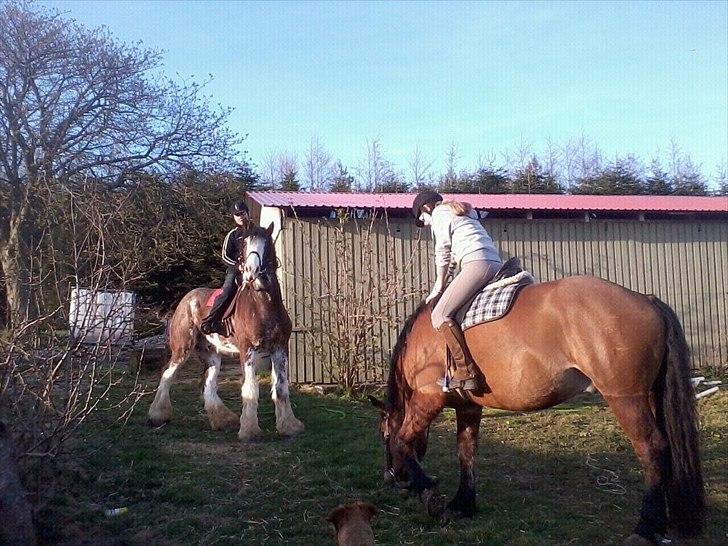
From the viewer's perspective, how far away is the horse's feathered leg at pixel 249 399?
7.43m

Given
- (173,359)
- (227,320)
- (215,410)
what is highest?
(227,320)

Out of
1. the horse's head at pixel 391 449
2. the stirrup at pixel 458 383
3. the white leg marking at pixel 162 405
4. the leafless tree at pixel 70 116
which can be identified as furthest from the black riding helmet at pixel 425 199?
the leafless tree at pixel 70 116

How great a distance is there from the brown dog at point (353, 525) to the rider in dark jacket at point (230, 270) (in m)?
4.58

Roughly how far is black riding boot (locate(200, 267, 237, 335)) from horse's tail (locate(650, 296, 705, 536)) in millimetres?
5290

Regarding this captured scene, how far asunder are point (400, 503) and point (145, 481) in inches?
91.1

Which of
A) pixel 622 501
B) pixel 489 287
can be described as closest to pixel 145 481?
pixel 489 287

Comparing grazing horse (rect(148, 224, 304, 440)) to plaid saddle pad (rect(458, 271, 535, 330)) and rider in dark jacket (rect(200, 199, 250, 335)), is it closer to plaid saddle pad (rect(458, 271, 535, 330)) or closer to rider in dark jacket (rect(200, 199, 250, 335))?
rider in dark jacket (rect(200, 199, 250, 335))

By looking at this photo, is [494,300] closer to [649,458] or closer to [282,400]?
[649,458]

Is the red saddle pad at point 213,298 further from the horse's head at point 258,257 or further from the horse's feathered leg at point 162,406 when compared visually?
the horse's feathered leg at point 162,406

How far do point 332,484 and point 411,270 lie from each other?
20.8ft

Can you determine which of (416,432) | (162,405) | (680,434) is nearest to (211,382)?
(162,405)

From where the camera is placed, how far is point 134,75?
1972 cm

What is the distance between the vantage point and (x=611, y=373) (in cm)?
412

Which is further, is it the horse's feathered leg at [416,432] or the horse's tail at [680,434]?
the horse's feathered leg at [416,432]
